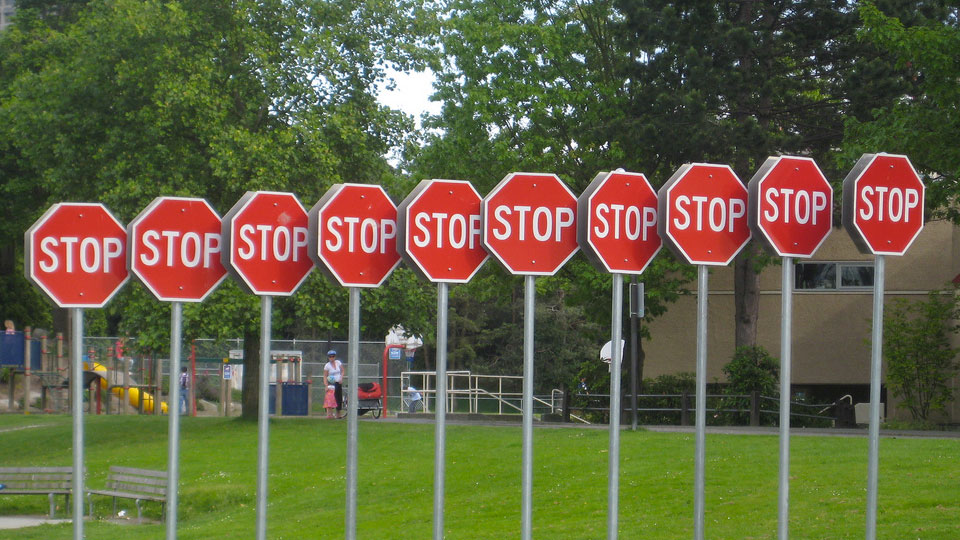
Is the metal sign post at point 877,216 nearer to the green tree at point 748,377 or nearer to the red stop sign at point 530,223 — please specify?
the red stop sign at point 530,223

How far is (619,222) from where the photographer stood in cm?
673

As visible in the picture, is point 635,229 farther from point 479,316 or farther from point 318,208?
point 479,316

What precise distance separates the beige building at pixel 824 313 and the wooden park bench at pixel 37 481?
24.4 m

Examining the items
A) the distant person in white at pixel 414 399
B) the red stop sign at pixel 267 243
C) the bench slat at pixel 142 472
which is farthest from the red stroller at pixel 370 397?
the red stop sign at pixel 267 243

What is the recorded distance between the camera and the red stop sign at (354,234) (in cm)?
645

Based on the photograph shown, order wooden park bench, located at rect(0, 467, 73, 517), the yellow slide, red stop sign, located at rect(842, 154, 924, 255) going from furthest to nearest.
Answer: the yellow slide, wooden park bench, located at rect(0, 467, 73, 517), red stop sign, located at rect(842, 154, 924, 255)

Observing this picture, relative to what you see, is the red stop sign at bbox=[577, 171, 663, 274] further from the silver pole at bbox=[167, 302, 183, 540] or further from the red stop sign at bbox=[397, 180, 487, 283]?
the silver pole at bbox=[167, 302, 183, 540]

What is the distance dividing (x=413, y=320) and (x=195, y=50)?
26.3ft

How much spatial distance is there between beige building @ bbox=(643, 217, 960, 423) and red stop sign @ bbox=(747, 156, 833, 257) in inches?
1215

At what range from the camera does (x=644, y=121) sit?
30188 mm

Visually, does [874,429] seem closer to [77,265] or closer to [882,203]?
[882,203]

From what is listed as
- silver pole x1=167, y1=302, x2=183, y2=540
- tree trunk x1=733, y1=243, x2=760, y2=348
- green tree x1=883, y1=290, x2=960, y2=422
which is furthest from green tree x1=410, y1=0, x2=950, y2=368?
silver pole x1=167, y1=302, x2=183, y2=540

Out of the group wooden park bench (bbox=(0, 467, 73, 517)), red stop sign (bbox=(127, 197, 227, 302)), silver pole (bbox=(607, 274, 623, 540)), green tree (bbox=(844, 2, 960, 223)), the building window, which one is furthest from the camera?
the building window

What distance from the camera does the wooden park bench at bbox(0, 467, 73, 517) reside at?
699 inches
